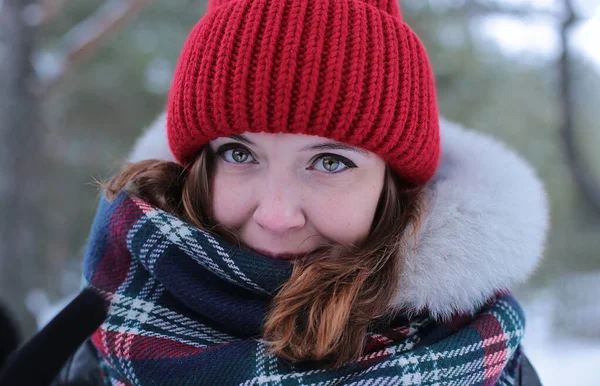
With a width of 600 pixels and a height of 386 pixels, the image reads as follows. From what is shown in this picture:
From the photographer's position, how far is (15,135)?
2.71 m

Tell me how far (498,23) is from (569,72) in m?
0.86

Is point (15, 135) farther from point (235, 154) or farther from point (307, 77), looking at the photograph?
point (307, 77)

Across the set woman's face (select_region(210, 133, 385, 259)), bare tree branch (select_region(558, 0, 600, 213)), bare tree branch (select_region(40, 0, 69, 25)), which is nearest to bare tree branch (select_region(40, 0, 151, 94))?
bare tree branch (select_region(40, 0, 69, 25))

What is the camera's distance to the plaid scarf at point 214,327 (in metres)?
0.88

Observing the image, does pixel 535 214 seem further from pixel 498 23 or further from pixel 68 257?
pixel 68 257

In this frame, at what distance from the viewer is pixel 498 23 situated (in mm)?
3713

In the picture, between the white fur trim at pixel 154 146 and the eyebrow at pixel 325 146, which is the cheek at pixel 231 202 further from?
the white fur trim at pixel 154 146

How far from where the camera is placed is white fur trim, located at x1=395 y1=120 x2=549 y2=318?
3.07 ft

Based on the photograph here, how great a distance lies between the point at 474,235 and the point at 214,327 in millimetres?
610

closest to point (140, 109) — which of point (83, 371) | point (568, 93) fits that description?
point (568, 93)

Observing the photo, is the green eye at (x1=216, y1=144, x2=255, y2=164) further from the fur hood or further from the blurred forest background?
the blurred forest background

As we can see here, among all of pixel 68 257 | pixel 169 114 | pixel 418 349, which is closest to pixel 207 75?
pixel 169 114

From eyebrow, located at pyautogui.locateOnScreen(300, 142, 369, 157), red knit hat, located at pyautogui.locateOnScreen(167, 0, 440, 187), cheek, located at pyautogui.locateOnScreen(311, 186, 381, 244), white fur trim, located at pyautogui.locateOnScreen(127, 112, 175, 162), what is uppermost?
red knit hat, located at pyautogui.locateOnScreen(167, 0, 440, 187)

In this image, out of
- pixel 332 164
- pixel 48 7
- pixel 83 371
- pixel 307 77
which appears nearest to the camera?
pixel 307 77
